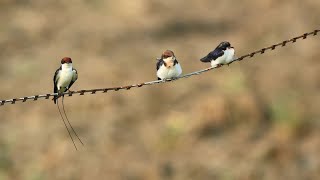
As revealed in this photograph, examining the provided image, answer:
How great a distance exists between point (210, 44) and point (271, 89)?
2.97m

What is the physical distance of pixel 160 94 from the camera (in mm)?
23047

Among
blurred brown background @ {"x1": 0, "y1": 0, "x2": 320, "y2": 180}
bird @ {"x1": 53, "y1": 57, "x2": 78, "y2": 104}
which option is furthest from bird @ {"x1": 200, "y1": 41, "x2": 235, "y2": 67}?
blurred brown background @ {"x1": 0, "y1": 0, "x2": 320, "y2": 180}

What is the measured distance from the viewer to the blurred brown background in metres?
20.3

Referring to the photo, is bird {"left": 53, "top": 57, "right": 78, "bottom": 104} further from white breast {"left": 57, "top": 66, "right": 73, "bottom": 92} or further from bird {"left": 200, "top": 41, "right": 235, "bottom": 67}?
bird {"left": 200, "top": 41, "right": 235, "bottom": 67}

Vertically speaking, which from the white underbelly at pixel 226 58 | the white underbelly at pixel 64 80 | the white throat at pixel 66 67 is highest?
the white underbelly at pixel 226 58

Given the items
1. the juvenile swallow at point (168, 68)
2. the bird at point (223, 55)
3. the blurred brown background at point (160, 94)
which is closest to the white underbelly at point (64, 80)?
the juvenile swallow at point (168, 68)

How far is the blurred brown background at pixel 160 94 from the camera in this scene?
20281 mm

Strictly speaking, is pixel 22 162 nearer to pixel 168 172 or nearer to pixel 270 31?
pixel 168 172

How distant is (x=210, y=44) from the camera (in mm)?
25312

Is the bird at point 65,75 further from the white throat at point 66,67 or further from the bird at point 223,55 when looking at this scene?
the bird at point 223,55

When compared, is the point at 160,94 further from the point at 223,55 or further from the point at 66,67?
the point at 223,55

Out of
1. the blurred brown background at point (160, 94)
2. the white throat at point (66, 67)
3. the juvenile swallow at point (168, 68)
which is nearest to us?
the juvenile swallow at point (168, 68)

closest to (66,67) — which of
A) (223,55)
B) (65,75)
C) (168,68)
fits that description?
(65,75)

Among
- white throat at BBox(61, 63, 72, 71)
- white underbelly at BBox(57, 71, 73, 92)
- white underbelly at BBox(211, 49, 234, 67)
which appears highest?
white underbelly at BBox(211, 49, 234, 67)
